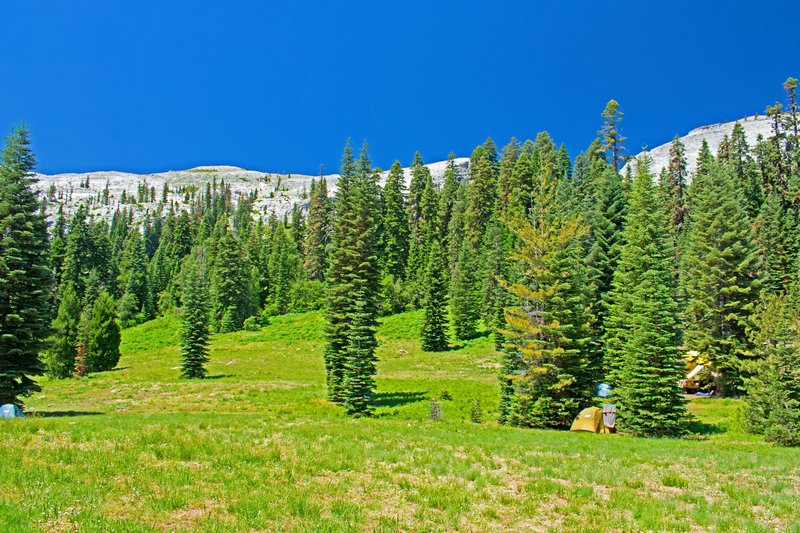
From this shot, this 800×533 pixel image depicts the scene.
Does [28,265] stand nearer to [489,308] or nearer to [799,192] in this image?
[489,308]

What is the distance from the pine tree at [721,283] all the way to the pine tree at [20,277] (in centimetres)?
4222

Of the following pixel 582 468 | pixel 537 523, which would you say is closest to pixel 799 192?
pixel 582 468

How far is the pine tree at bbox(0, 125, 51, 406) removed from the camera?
21.7 meters

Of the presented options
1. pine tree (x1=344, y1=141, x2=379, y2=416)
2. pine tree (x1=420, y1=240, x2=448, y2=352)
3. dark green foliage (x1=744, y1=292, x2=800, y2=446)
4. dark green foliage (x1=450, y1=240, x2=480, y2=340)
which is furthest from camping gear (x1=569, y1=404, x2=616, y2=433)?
dark green foliage (x1=450, y1=240, x2=480, y2=340)

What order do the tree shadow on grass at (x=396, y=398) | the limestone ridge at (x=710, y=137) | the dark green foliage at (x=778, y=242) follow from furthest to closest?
the limestone ridge at (x=710, y=137), the dark green foliage at (x=778, y=242), the tree shadow on grass at (x=396, y=398)

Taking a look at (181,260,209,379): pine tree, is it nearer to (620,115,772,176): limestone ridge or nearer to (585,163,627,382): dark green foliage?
(585,163,627,382): dark green foliage

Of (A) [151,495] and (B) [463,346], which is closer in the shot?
(A) [151,495]

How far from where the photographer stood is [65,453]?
31.7ft

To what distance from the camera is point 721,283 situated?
34.4 m

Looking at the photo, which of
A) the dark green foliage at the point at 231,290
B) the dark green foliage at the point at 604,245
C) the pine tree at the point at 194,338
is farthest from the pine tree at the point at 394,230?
the dark green foliage at the point at 604,245

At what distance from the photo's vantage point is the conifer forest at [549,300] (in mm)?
21297

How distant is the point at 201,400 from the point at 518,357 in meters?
21.1

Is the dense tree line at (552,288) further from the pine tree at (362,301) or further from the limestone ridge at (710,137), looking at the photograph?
the limestone ridge at (710,137)

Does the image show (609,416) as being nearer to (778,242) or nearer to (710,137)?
(778,242)
